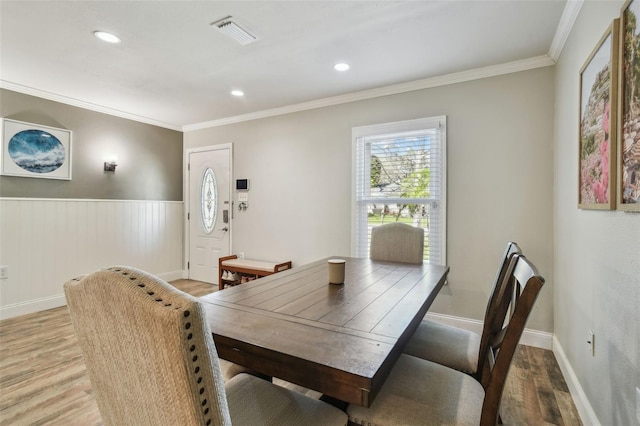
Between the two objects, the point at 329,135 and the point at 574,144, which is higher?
the point at 329,135

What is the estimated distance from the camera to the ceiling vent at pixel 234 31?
6.95ft

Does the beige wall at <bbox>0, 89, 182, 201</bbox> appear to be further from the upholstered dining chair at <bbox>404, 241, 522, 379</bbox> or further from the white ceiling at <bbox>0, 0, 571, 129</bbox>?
the upholstered dining chair at <bbox>404, 241, 522, 379</bbox>

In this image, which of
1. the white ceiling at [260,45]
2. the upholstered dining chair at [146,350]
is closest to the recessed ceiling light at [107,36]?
the white ceiling at [260,45]

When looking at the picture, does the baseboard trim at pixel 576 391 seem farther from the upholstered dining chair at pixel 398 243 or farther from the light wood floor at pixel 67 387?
the upholstered dining chair at pixel 398 243

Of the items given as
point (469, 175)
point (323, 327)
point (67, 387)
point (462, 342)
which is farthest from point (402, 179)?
point (67, 387)

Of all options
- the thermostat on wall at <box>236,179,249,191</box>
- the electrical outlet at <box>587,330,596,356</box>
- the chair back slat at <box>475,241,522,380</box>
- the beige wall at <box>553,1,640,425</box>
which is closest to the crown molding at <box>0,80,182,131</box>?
the thermostat on wall at <box>236,179,249,191</box>

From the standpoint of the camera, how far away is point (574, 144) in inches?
79.2

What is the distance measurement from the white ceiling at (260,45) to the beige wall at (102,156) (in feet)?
0.72

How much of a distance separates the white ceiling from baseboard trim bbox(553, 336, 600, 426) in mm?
2323

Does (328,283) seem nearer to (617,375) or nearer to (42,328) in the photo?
(617,375)

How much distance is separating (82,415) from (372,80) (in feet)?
11.1

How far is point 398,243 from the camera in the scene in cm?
260

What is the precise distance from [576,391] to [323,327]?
1.82 m

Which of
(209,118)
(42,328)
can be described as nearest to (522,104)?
(209,118)
